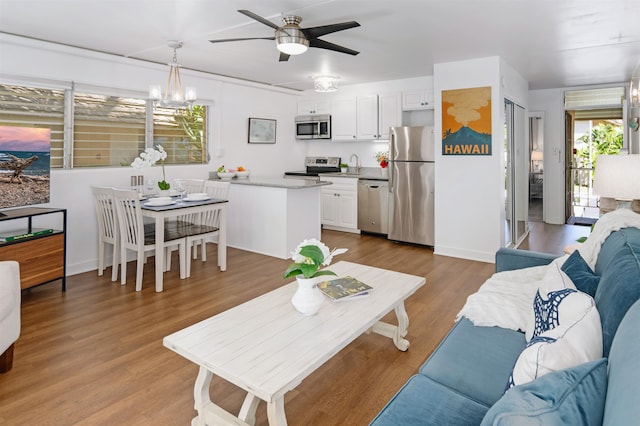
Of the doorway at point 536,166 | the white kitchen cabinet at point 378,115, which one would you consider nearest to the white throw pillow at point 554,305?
the white kitchen cabinet at point 378,115

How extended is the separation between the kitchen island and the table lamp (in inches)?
118

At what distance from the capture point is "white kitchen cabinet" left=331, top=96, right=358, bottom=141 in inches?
258

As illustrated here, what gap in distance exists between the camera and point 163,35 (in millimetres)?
3744

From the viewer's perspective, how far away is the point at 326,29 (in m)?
2.90

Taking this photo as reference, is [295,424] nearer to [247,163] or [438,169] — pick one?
[438,169]

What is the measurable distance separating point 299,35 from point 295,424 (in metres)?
2.67

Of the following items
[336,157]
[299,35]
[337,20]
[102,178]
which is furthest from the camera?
[336,157]

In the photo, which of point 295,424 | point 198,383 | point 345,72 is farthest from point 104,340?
point 345,72

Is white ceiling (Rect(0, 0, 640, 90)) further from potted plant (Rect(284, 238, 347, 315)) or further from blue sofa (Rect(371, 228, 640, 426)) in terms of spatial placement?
blue sofa (Rect(371, 228, 640, 426))

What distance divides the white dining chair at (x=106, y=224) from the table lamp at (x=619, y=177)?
407 centimetres

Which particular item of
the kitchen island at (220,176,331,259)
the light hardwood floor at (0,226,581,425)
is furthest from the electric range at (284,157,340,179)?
the light hardwood floor at (0,226,581,425)

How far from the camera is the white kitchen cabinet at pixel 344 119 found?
6.55 meters

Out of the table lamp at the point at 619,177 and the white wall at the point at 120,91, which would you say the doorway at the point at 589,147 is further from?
the white wall at the point at 120,91

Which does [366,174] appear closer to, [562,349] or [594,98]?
[594,98]
